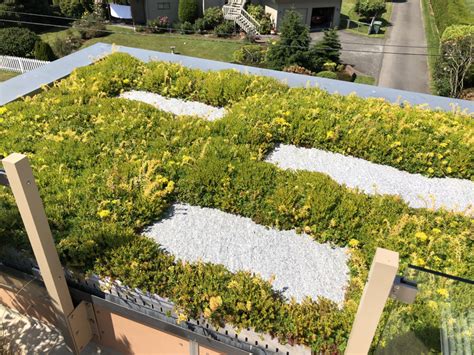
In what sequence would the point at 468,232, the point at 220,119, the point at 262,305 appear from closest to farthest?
the point at 262,305, the point at 468,232, the point at 220,119

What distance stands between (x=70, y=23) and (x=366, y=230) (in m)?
30.6

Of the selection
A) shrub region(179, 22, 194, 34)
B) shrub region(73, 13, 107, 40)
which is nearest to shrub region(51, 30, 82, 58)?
shrub region(73, 13, 107, 40)

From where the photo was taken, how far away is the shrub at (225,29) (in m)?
26.2

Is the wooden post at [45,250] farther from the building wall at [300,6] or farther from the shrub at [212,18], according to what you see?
the shrub at [212,18]

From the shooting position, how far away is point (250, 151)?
6609mm

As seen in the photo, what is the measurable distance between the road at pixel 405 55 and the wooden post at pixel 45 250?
60.3 ft

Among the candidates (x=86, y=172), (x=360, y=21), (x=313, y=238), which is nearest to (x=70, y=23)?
(x=360, y=21)

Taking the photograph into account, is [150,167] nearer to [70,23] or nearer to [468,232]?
[468,232]

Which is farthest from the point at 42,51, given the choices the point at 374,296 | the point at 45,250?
the point at 374,296

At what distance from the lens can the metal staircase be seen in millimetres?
26047

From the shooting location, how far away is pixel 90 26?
26812 mm

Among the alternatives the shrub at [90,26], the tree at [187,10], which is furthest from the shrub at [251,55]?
the shrub at [90,26]

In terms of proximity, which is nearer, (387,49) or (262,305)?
(262,305)

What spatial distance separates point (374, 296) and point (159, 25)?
27346mm
